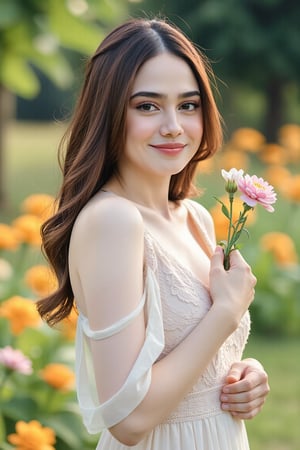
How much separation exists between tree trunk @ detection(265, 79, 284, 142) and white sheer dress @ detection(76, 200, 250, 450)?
19059 millimetres

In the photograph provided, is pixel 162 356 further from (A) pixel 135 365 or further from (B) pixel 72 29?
(B) pixel 72 29

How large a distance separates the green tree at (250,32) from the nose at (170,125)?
16512mm

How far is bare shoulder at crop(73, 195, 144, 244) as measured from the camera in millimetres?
1820

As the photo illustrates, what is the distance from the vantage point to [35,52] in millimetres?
7418

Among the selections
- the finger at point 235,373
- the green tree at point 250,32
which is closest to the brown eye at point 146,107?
the finger at point 235,373

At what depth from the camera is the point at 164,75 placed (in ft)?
6.32

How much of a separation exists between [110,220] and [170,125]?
245 millimetres

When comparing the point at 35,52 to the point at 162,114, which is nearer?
the point at 162,114

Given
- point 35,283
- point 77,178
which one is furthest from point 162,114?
point 35,283

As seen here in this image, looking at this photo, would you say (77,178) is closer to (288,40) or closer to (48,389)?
(48,389)

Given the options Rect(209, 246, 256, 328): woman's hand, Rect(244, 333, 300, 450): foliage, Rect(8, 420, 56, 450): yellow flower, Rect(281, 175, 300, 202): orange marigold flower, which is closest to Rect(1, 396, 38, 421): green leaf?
Rect(8, 420, 56, 450): yellow flower

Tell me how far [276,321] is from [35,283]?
2378mm

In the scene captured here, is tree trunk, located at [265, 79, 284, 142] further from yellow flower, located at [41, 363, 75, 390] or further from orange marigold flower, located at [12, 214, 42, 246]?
yellow flower, located at [41, 363, 75, 390]

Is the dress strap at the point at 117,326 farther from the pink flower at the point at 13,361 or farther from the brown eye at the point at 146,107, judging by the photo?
the pink flower at the point at 13,361
